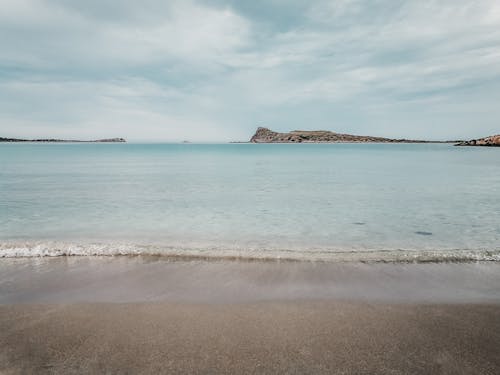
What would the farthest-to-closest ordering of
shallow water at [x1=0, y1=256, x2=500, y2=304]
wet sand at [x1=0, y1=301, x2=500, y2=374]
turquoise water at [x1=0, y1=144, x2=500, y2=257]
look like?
turquoise water at [x1=0, y1=144, x2=500, y2=257] < shallow water at [x1=0, y1=256, x2=500, y2=304] < wet sand at [x1=0, y1=301, x2=500, y2=374]

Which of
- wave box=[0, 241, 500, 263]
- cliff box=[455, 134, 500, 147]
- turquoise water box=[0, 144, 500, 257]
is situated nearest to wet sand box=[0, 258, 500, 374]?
wave box=[0, 241, 500, 263]

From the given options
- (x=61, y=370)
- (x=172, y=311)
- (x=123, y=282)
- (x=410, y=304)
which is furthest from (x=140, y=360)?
(x=410, y=304)

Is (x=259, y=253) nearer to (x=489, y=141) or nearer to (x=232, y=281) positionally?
(x=232, y=281)

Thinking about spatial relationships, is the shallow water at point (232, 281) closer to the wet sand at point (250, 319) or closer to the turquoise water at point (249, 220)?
the wet sand at point (250, 319)

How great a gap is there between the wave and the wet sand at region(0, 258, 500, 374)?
1.94ft

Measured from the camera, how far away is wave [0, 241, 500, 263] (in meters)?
8.19

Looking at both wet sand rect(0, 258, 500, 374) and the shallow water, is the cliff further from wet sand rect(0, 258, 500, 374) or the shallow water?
wet sand rect(0, 258, 500, 374)

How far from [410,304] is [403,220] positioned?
8830 millimetres

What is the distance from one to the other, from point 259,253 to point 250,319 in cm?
365

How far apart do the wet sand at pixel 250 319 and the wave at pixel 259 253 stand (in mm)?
590

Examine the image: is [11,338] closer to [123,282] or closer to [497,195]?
[123,282]

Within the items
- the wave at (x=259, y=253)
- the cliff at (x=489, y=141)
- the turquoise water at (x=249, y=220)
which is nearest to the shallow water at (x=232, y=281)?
the wave at (x=259, y=253)

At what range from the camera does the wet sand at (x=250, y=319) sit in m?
3.98

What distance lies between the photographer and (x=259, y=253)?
8.69m
